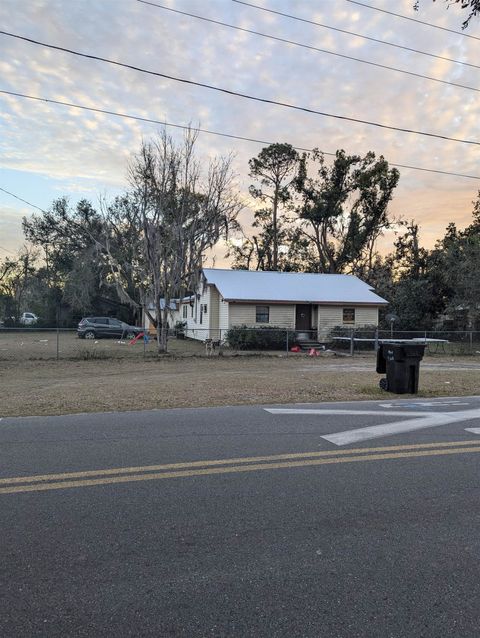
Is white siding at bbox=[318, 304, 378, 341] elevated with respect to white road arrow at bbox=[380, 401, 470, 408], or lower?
elevated

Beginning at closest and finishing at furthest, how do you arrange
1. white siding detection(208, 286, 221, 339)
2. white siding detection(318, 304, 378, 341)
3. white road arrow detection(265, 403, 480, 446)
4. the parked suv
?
white road arrow detection(265, 403, 480, 446), white siding detection(318, 304, 378, 341), white siding detection(208, 286, 221, 339), the parked suv

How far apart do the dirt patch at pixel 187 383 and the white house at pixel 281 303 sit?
8176mm

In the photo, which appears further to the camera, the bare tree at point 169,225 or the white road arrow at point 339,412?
the bare tree at point 169,225

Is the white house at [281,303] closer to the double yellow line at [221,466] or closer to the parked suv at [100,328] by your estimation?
the parked suv at [100,328]

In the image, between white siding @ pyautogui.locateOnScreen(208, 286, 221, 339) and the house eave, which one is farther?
white siding @ pyautogui.locateOnScreen(208, 286, 221, 339)

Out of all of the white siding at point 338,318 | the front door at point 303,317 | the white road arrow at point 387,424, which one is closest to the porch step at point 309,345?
the white siding at point 338,318

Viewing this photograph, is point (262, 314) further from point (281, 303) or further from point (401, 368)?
point (401, 368)

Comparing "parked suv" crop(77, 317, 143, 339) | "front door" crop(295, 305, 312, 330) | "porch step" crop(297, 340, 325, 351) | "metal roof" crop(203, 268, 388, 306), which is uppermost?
"metal roof" crop(203, 268, 388, 306)

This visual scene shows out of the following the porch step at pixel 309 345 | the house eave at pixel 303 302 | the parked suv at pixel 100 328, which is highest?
the house eave at pixel 303 302

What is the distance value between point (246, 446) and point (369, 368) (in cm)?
1183

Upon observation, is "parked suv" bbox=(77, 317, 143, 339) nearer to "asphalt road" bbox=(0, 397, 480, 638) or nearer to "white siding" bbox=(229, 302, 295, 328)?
"white siding" bbox=(229, 302, 295, 328)

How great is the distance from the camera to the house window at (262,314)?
27.7 m

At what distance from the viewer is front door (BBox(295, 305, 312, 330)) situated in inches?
1124

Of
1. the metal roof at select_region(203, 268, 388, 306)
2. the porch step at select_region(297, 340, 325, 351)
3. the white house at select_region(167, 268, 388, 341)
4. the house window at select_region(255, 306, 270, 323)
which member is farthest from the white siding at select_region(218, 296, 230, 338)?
the porch step at select_region(297, 340, 325, 351)
